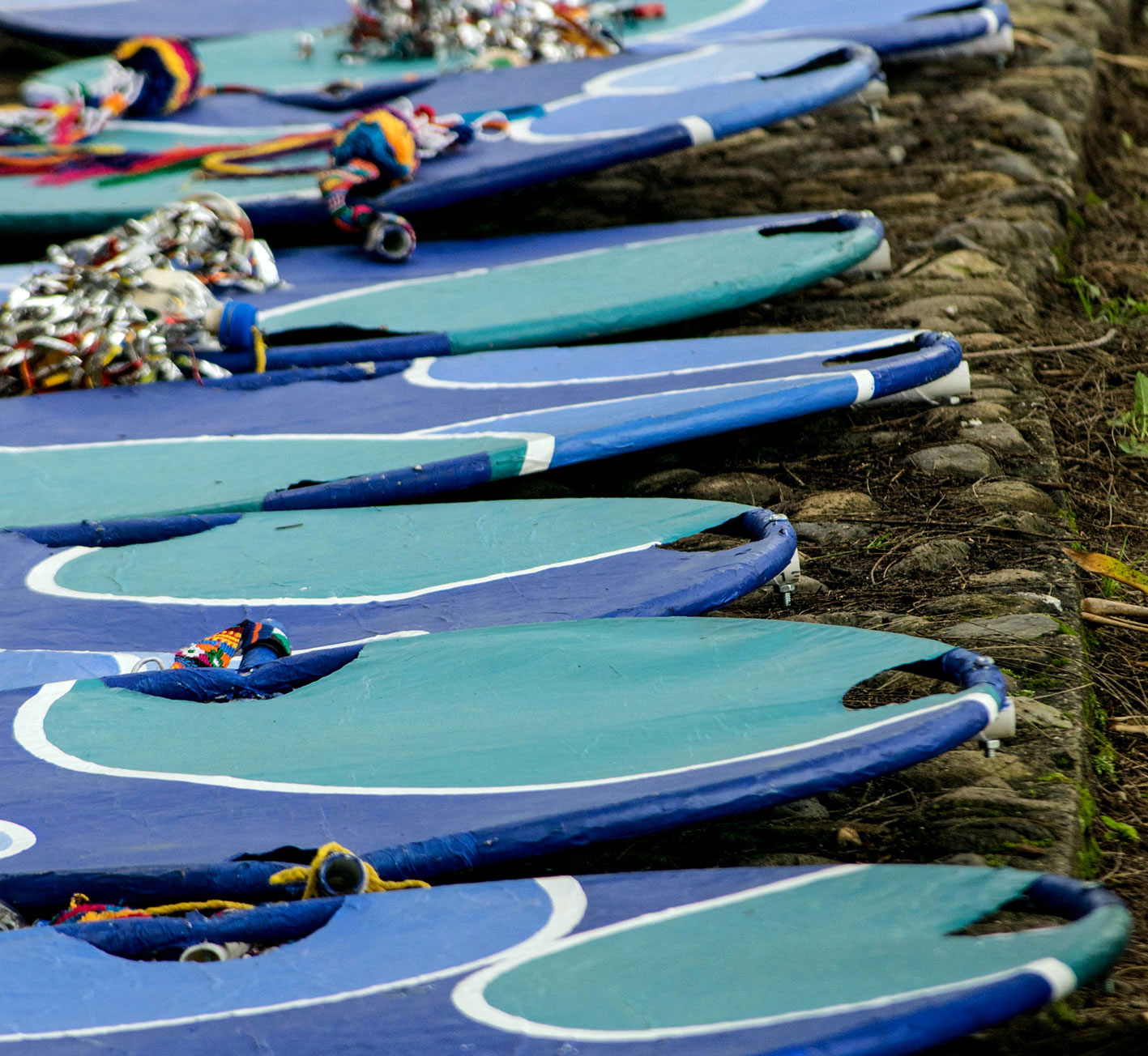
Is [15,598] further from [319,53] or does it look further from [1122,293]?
[319,53]

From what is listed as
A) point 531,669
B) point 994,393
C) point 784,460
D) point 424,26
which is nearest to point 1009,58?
point 424,26

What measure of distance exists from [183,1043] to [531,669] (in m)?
0.70

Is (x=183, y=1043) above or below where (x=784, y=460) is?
below

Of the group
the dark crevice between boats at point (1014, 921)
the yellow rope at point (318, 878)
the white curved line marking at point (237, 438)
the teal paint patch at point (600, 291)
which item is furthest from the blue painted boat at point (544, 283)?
the dark crevice between boats at point (1014, 921)

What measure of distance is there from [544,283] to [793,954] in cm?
210

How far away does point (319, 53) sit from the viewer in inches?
198

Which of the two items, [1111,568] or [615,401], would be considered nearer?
[1111,568]

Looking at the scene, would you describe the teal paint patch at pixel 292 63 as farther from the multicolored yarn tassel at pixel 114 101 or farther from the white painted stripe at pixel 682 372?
the white painted stripe at pixel 682 372

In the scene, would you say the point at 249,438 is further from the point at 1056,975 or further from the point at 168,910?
the point at 1056,975

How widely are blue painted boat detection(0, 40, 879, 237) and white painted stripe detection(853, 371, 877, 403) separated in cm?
112

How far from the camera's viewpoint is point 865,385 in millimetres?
2436

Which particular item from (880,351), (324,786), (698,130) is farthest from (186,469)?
(698,130)

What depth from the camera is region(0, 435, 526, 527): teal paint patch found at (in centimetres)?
244

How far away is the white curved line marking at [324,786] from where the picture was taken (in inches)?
61.2
